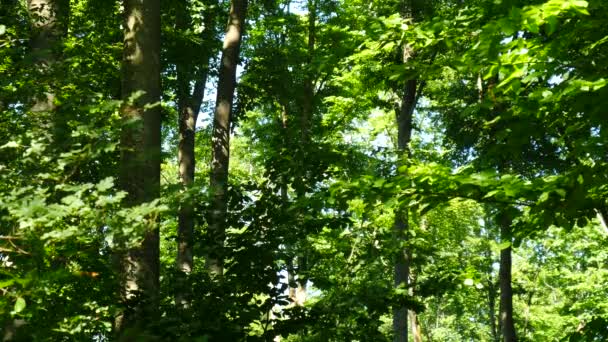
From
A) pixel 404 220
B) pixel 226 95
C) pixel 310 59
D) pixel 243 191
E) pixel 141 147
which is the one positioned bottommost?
pixel 243 191

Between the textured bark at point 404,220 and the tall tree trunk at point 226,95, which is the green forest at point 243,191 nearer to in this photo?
the tall tree trunk at point 226,95

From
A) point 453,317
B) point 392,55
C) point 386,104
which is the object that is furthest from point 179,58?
point 453,317

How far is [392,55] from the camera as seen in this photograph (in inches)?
609

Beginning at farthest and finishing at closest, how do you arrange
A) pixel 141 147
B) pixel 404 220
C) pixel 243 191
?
pixel 404 220
pixel 243 191
pixel 141 147

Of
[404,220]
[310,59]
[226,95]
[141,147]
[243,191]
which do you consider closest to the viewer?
[141,147]

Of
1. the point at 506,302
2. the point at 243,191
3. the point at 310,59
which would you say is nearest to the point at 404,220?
the point at 506,302

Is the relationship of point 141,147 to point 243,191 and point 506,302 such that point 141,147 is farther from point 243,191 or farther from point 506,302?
point 506,302

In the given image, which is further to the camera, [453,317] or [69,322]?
[453,317]

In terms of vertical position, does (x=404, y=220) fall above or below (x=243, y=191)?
above

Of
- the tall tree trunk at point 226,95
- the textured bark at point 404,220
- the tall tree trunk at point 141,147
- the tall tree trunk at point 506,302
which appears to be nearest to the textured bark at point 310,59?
the textured bark at point 404,220

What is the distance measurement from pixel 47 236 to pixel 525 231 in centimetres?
427

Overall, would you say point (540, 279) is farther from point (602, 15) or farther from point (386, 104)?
point (602, 15)

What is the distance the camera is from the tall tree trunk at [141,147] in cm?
511

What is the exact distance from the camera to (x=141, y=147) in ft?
18.9
